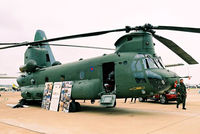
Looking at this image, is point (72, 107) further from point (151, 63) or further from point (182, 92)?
point (182, 92)

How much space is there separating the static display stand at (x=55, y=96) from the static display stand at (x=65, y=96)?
306 mm

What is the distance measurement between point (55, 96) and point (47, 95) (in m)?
1.02

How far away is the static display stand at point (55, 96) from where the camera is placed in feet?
37.0

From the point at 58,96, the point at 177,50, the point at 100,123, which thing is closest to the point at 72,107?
the point at 58,96

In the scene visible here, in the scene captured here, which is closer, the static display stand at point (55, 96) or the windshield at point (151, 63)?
the windshield at point (151, 63)

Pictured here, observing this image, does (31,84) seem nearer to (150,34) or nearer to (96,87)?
(96,87)

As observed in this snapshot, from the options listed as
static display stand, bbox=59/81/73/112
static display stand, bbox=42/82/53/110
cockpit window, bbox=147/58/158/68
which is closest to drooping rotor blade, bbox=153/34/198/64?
cockpit window, bbox=147/58/158/68

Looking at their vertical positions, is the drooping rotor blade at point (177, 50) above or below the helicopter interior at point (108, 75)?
above

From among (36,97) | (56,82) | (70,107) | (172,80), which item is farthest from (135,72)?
(36,97)

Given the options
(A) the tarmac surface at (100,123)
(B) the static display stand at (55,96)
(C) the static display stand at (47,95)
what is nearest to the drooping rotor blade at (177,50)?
(A) the tarmac surface at (100,123)

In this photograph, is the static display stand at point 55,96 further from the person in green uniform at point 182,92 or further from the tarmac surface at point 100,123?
the person in green uniform at point 182,92

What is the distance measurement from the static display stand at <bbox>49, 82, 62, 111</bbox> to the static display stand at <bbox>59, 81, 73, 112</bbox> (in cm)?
31

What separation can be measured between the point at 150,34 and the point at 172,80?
2.95m

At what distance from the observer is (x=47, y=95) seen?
12.4 meters
